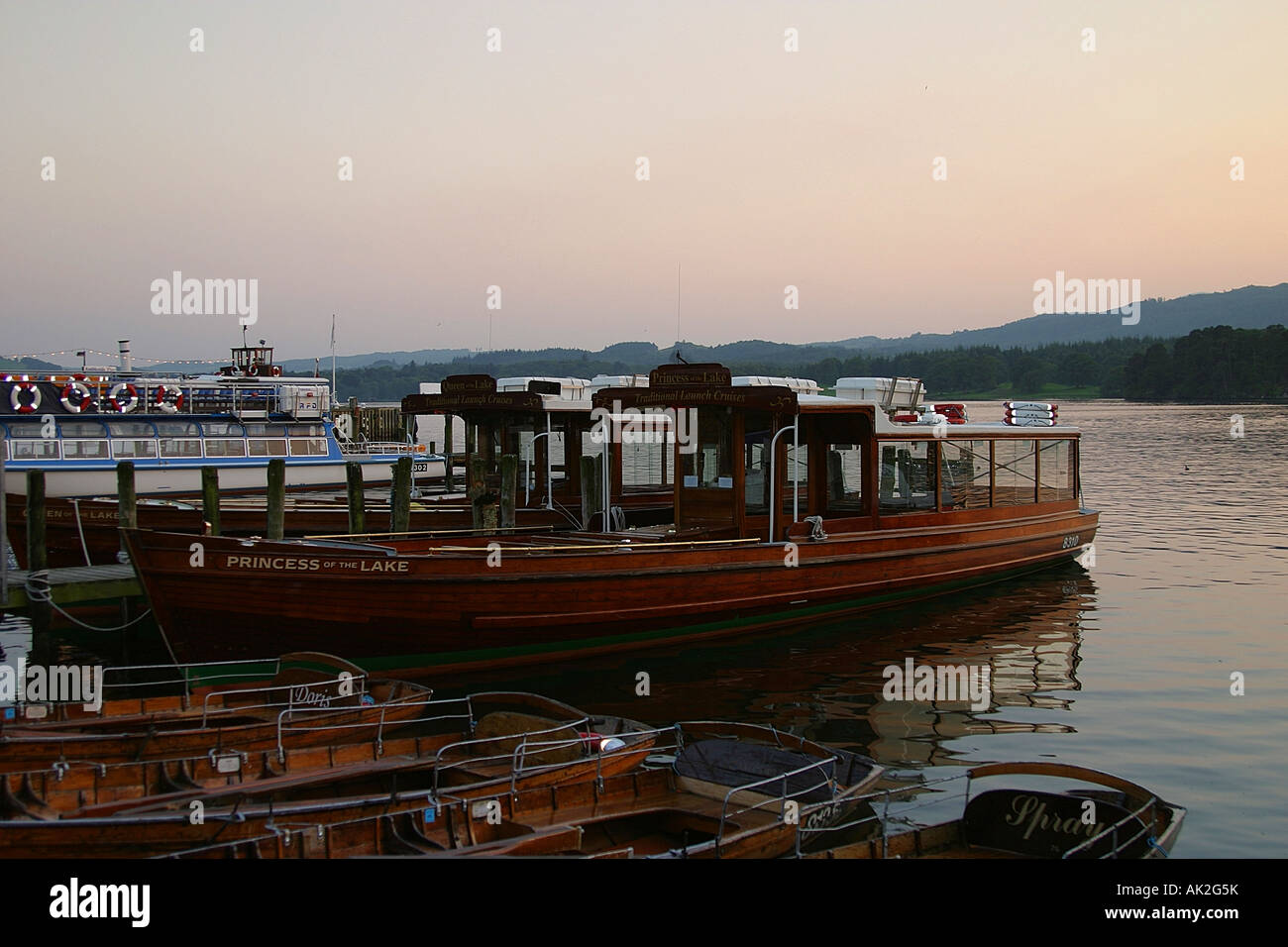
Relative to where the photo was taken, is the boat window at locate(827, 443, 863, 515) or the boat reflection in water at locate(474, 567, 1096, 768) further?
the boat window at locate(827, 443, 863, 515)

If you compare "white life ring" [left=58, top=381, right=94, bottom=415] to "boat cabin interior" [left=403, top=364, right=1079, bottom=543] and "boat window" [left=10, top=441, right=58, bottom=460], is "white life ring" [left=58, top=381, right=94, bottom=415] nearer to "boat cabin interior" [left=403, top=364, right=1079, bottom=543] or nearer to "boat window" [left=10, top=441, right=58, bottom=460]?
"boat window" [left=10, top=441, right=58, bottom=460]

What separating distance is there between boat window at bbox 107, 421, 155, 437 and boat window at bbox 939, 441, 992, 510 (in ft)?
73.0

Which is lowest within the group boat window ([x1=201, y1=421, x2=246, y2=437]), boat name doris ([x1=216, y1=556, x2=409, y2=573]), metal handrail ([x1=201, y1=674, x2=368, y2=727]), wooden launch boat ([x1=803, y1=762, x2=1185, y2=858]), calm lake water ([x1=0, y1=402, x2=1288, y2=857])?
calm lake water ([x1=0, y1=402, x2=1288, y2=857])

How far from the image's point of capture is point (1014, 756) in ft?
43.1

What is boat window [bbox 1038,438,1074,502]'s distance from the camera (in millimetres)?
24094

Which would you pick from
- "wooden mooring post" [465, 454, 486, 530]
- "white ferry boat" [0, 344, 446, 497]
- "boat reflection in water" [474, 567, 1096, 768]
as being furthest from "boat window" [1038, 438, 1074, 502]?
"white ferry boat" [0, 344, 446, 497]

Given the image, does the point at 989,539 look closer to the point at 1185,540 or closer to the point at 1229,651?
the point at 1229,651

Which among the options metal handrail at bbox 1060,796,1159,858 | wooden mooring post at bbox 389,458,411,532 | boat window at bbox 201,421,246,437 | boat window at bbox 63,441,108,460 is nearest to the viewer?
metal handrail at bbox 1060,796,1159,858

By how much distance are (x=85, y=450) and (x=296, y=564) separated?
18.3 meters

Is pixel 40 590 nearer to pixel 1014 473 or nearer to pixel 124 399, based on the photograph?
pixel 124 399

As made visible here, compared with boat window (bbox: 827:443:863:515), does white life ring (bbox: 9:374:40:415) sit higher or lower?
higher

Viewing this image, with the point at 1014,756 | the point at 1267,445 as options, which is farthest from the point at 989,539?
the point at 1267,445

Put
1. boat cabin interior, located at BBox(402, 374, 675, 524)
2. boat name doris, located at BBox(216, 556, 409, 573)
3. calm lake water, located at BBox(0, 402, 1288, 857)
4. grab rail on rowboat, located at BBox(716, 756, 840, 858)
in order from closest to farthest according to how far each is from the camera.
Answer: grab rail on rowboat, located at BBox(716, 756, 840, 858) → calm lake water, located at BBox(0, 402, 1288, 857) → boat name doris, located at BBox(216, 556, 409, 573) → boat cabin interior, located at BBox(402, 374, 675, 524)
